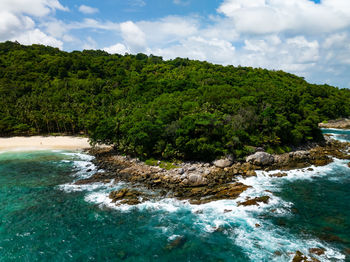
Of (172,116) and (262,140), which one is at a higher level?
(172,116)

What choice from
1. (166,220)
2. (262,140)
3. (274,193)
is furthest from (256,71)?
(166,220)

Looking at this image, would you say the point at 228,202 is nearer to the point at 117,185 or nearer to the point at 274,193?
the point at 274,193

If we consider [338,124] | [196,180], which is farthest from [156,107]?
[338,124]

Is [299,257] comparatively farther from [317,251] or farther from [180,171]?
[180,171]

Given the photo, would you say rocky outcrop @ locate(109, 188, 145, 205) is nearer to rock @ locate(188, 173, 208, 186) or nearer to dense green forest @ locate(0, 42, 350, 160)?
rock @ locate(188, 173, 208, 186)

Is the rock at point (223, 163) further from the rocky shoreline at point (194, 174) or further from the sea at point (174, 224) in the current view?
the sea at point (174, 224)

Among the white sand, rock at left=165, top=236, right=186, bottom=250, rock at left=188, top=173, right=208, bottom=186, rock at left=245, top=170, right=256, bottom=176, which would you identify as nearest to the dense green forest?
the white sand
